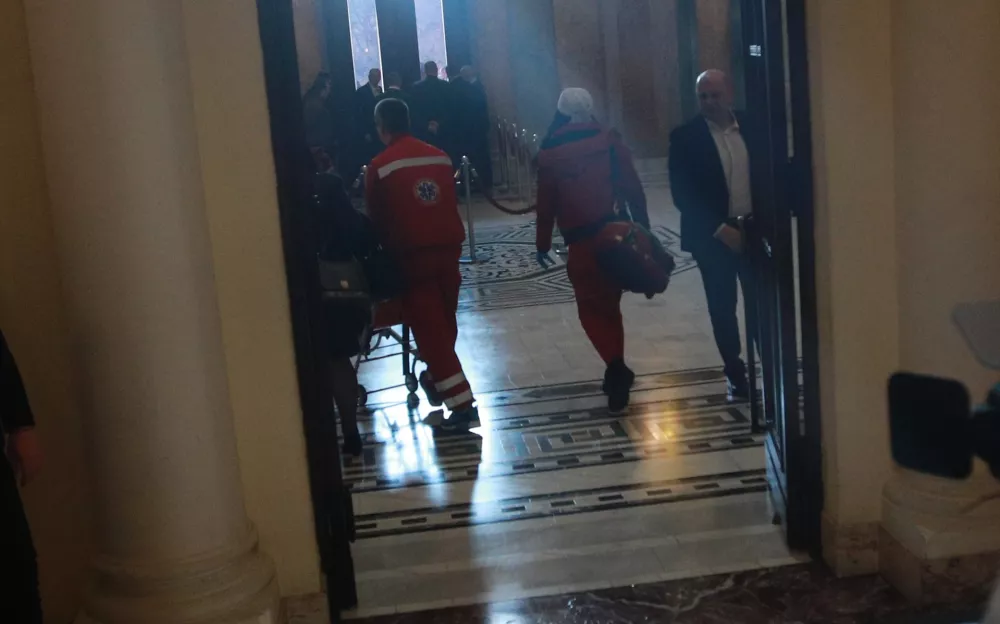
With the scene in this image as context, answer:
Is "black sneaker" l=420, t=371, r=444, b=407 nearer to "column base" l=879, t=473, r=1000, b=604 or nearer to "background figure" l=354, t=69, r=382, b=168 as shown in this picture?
"column base" l=879, t=473, r=1000, b=604

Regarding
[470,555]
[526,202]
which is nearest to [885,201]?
[470,555]

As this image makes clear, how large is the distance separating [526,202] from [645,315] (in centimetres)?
692

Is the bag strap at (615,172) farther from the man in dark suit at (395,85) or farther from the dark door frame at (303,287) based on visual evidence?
the man in dark suit at (395,85)

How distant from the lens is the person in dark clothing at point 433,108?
15.8 m

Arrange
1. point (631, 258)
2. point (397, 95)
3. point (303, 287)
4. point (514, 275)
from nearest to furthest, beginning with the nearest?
1. point (303, 287)
2. point (631, 258)
3. point (514, 275)
4. point (397, 95)

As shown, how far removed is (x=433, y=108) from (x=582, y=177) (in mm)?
10047

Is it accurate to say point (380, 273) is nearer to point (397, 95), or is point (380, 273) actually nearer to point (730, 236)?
point (730, 236)

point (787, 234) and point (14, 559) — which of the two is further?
point (787, 234)

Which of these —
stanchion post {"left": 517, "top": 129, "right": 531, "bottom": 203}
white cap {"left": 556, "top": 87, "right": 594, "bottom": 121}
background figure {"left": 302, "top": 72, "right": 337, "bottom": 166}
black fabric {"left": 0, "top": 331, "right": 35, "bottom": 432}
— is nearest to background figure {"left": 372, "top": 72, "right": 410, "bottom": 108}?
background figure {"left": 302, "top": 72, "right": 337, "bottom": 166}

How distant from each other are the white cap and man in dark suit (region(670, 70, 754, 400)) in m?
0.50

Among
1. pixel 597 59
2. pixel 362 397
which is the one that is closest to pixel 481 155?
pixel 597 59

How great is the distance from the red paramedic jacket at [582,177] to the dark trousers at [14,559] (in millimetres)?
3825

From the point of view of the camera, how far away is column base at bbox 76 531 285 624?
351cm

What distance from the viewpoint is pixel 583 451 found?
18.7 ft
